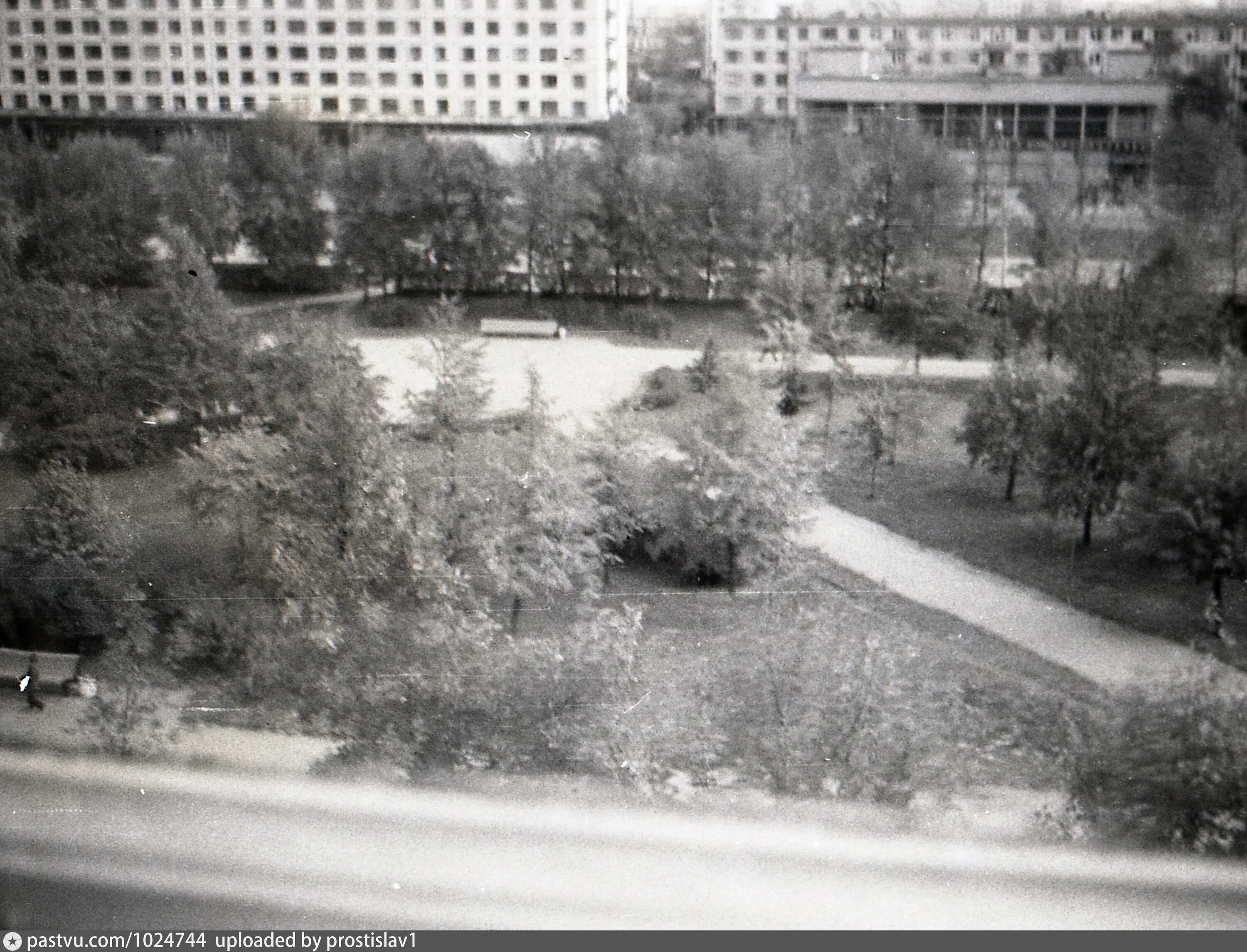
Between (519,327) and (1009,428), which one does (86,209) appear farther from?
(1009,428)

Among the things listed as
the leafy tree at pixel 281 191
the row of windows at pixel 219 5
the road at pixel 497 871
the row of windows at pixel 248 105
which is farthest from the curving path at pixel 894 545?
the row of windows at pixel 219 5

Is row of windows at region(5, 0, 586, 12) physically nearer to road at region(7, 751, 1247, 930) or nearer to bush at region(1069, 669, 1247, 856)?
road at region(7, 751, 1247, 930)

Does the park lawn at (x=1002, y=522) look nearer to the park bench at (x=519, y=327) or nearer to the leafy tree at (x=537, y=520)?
the leafy tree at (x=537, y=520)

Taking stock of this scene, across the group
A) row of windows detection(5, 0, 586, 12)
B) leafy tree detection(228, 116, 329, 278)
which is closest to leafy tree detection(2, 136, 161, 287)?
leafy tree detection(228, 116, 329, 278)

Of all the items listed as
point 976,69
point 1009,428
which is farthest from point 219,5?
point 1009,428

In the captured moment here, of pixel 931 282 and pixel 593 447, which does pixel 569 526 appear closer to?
pixel 593 447

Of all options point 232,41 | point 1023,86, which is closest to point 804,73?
point 1023,86

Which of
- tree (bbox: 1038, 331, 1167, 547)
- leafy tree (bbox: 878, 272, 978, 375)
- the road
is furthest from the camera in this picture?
leafy tree (bbox: 878, 272, 978, 375)
